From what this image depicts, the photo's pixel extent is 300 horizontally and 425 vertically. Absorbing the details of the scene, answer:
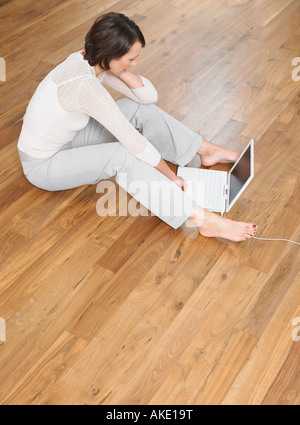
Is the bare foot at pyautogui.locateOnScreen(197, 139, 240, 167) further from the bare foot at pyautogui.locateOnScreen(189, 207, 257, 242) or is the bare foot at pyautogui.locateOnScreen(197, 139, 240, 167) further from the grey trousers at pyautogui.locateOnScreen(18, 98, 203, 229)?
the bare foot at pyautogui.locateOnScreen(189, 207, 257, 242)

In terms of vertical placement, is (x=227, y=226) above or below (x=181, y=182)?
below

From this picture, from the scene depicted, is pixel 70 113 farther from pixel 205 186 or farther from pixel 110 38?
pixel 205 186

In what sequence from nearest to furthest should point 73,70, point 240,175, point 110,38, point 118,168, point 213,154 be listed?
point 110,38 < point 73,70 < point 118,168 < point 240,175 < point 213,154

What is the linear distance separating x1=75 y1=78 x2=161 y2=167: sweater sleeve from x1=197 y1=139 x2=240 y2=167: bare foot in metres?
0.48

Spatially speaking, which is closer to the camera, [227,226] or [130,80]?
[227,226]

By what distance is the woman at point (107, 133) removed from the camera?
1949 mm

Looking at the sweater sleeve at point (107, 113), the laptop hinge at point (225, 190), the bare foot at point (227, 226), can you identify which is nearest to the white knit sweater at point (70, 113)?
the sweater sleeve at point (107, 113)

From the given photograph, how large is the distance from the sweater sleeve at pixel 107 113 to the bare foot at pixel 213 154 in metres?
0.48

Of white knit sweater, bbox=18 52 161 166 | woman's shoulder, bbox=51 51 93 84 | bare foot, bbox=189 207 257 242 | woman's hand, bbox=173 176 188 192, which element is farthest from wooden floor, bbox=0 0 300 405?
woman's shoulder, bbox=51 51 93 84

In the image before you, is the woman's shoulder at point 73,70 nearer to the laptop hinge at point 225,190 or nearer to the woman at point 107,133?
the woman at point 107,133

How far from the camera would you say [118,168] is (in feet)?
7.13

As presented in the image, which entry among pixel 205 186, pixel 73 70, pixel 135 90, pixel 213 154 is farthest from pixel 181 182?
pixel 73 70

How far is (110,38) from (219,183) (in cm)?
85
